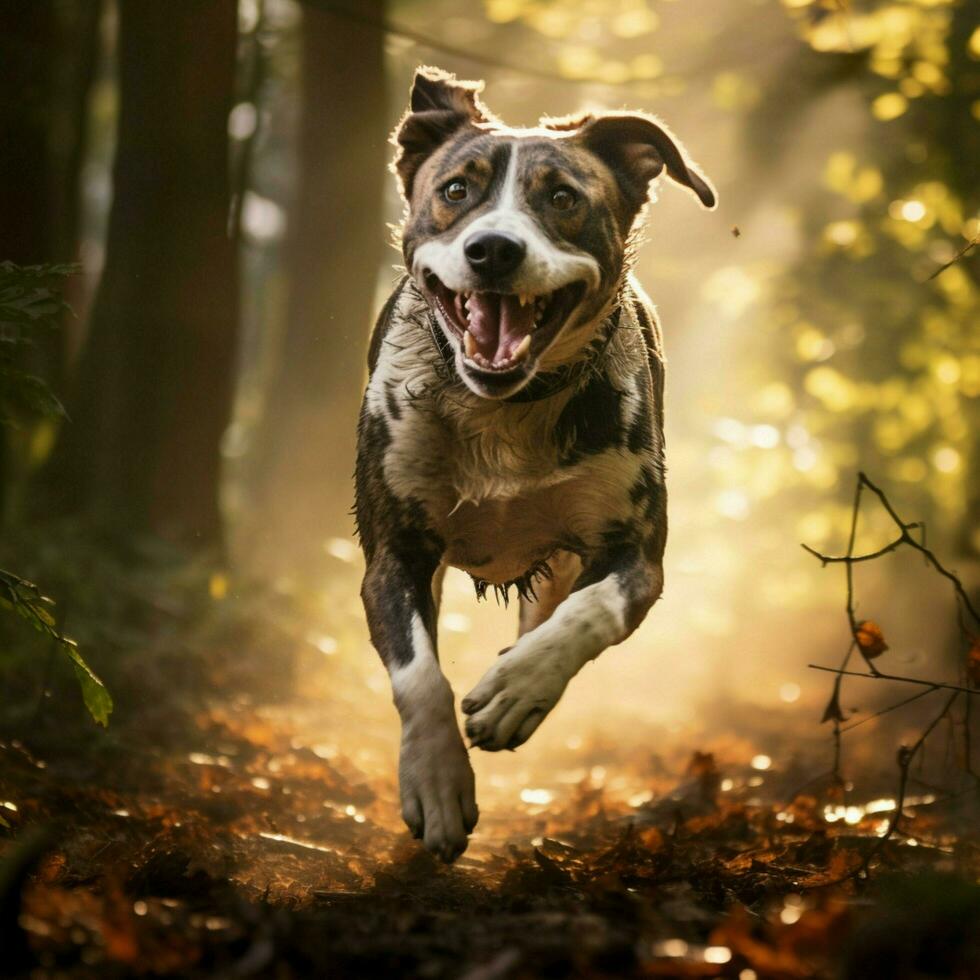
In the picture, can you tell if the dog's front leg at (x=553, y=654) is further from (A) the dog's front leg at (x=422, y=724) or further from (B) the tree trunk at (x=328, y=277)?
(B) the tree trunk at (x=328, y=277)

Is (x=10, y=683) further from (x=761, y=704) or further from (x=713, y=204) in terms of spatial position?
(x=761, y=704)

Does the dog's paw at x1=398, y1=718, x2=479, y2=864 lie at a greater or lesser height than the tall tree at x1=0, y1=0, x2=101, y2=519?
lesser

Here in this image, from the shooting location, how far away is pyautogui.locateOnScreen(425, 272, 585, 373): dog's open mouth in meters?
4.26

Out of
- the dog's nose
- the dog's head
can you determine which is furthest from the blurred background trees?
the dog's nose

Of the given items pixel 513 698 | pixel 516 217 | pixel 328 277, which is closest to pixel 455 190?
pixel 516 217

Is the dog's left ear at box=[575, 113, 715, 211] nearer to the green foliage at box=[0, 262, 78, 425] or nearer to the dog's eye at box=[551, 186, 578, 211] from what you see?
the dog's eye at box=[551, 186, 578, 211]

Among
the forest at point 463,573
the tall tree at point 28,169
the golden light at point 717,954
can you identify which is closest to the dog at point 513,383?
the forest at point 463,573

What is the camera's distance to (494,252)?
13.3 ft

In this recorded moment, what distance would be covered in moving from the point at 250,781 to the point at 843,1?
504cm

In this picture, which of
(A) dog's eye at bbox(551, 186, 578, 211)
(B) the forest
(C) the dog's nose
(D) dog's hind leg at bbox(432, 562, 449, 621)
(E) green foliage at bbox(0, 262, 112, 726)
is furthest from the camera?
(D) dog's hind leg at bbox(432, 562, 449, 621)

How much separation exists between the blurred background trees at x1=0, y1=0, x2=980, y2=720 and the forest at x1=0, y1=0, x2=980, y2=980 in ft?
0.14

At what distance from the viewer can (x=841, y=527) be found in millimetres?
12820

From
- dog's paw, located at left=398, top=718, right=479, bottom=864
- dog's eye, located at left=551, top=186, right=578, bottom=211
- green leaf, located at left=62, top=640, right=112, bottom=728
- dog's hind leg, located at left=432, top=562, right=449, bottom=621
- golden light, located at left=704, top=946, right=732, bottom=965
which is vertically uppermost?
dog's eye, located at left=551, top=186, right=578, bottom=211

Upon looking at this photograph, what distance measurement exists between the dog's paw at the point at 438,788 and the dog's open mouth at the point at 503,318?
4.25ft
